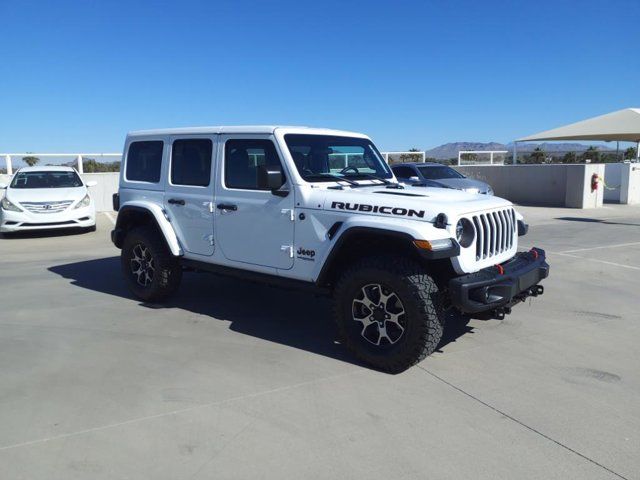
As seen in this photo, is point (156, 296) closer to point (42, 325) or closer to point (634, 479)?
point (42, 325)

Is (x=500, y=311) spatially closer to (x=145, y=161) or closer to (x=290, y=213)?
(x=290, y=213)

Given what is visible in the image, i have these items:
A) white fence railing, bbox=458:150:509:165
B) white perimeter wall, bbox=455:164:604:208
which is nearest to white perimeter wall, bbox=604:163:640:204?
white perimeter wall, bbox=455:164:604:208

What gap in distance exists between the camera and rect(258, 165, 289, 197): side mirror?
4426 millimetres

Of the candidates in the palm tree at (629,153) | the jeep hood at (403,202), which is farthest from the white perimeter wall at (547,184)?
the palm tree at (629,153)

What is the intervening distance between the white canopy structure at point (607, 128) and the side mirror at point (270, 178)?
1432cm

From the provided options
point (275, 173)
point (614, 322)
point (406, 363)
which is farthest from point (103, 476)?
point (614, 322)

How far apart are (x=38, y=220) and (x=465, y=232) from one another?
972 centimetres

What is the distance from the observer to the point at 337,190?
4.54 meters

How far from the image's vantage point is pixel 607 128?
16750 mm

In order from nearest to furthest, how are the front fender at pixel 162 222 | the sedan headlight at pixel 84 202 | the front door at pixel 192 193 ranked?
the front door at pixel 192 193 < the front fender at pixel 162 222 < the sedan headlight at pixel 84 202

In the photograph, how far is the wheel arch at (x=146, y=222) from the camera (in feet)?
18.5

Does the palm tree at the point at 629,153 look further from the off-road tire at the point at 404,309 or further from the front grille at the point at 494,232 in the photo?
the off-road tire at the point at 404,309

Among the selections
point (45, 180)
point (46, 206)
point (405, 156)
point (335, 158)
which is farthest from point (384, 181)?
point (405, 156)

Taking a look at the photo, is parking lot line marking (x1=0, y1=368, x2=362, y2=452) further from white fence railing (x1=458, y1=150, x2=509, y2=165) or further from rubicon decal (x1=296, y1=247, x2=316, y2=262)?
white fence railing (x1=458, y1=150, x2=509, y2=165)
